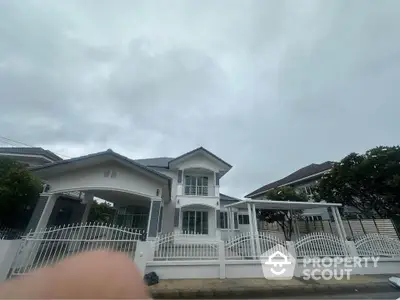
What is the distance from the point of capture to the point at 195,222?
13.5 metres

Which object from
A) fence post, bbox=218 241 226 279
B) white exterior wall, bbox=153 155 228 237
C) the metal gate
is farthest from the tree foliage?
the metal gate

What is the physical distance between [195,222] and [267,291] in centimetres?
857

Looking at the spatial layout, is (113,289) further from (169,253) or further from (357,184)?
(357,184)

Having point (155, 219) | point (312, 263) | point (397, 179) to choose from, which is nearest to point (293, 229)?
point (397, 179)

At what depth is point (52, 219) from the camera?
9336 millimetres

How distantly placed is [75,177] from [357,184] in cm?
1470

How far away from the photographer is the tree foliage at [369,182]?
976 cm

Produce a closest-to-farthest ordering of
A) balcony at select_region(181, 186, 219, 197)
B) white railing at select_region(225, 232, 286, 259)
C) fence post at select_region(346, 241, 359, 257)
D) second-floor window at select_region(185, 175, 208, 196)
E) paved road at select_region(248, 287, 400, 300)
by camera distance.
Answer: paved road at select_region(248, 287, 400, 300) → white railing at select_region(225, 232, 286, 259) → fence post at select_region(346, 241, 359, 257) → balcony at select_region(181, 186, 219, 197) → second-floor window at select_region(185, 175, 208, 196)

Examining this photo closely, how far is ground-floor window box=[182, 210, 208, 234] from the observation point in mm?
13217

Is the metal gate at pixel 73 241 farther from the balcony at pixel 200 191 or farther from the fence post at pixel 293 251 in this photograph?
the balcony at pixel 200 191

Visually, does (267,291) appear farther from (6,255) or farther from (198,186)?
(198,186)

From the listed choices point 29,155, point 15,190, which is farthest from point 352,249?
point 29,155

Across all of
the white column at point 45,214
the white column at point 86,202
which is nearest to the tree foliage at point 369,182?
the white column at point 86,202

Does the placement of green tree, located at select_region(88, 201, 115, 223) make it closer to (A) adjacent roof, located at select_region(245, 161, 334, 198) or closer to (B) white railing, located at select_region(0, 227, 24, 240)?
(B) white railing, located at select_region(0, 227, 24, 240)
